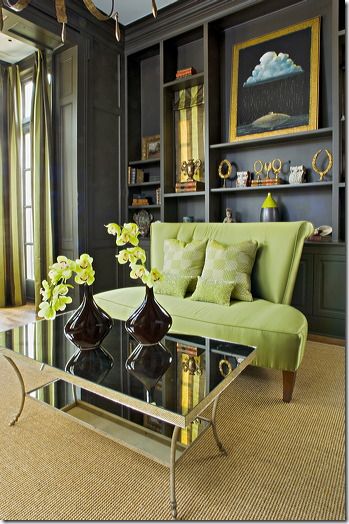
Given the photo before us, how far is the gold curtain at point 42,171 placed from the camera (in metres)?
3.85

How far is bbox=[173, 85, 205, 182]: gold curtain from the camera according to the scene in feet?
12.5

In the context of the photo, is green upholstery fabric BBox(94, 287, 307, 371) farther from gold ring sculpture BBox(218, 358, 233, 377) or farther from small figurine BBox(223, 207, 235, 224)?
Result: small figurine BBox(223, 207, 235, 224)

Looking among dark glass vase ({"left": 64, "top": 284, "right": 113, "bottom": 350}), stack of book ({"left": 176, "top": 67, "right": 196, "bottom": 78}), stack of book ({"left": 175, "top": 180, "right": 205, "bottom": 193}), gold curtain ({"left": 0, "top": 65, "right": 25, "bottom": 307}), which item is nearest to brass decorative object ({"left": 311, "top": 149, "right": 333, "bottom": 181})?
stack of book ({"left": 175, "top": 180, "right": 205, "bottom": 193})

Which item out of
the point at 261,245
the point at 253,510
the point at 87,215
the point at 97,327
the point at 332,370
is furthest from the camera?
the point at 87,215

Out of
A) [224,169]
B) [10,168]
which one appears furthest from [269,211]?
[10,168]

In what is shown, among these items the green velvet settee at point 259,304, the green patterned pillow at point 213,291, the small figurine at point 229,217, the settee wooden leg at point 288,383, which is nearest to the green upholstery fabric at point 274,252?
the green velvet settee at point 259,304

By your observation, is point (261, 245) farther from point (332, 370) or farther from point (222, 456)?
point (222, 456)

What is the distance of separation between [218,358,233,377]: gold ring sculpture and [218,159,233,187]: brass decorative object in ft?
8.38

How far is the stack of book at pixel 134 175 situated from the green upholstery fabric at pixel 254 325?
2188 mm

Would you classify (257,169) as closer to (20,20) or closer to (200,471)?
(20,20)

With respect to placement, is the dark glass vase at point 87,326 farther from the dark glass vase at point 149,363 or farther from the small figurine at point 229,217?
the small figurine at point 229,217

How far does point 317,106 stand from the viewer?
3.10 meters

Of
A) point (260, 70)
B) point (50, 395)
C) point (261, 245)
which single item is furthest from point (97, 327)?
point (260, 70)

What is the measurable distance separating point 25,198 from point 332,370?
13.5 ft
